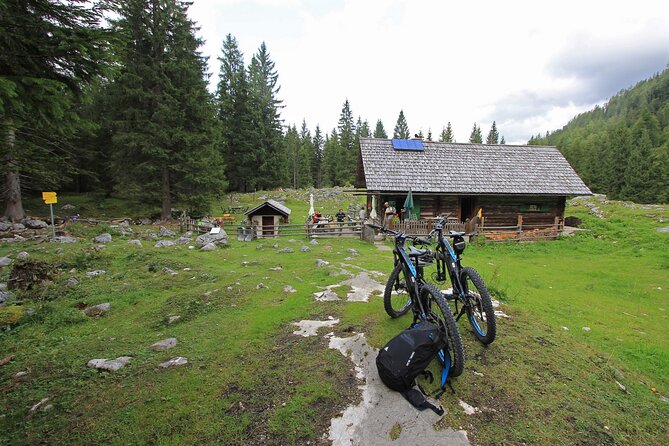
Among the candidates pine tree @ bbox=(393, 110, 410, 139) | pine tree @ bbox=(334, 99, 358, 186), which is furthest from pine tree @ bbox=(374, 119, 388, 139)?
pine tree @ bbox=(334, 99, 358, 186)

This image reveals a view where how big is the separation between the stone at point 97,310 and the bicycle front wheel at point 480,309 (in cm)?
689

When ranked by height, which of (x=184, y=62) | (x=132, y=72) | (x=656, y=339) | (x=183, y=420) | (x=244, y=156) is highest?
(x=184, y=62)

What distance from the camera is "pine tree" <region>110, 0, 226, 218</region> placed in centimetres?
1952

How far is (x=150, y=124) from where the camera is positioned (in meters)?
19.5

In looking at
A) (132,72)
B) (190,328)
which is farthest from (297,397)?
(132,72)

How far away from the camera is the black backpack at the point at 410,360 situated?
319cm

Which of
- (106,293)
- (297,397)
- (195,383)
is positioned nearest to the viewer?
(297,397)

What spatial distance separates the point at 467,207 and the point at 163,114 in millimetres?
21056

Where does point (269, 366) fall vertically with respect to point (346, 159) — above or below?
below

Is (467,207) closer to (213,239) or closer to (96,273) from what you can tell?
(213,239)

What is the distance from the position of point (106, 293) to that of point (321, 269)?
17.4ft

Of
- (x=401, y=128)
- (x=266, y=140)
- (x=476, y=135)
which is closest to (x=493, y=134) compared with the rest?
(x=476, y=135)

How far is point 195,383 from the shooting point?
352 centimetres

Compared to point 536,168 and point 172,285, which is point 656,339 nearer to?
point 172,285
